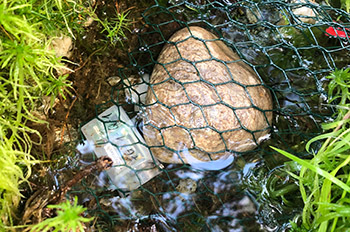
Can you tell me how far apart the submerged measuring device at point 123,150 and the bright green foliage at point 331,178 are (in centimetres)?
73

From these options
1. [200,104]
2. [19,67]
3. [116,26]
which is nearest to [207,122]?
[200,104]

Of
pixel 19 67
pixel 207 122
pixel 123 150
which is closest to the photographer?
pixel 19 67

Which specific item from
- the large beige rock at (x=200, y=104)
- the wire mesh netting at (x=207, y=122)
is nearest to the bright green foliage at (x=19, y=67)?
the wire mesh netting at (x=207, y=122)

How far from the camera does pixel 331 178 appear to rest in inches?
50.5

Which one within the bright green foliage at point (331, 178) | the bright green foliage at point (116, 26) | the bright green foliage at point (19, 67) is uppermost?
the bright green foliage at point (116, 26)

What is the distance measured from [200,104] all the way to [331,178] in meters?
0.64

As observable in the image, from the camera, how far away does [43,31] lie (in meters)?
1.46

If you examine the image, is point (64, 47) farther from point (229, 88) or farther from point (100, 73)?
point (229, 88)

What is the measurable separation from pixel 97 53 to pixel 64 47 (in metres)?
0.20

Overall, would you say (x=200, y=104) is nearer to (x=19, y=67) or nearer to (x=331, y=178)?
(x=331, y=178)

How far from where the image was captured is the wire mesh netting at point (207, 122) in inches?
64.9

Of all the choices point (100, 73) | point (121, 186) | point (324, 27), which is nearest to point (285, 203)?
point (121, 186)

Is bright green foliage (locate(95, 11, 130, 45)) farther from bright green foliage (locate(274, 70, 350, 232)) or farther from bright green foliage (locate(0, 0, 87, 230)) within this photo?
bright green foliage (locate(274, 70, 350, 232))

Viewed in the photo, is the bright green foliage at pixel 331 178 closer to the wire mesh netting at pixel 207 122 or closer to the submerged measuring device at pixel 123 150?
the wire mesh netting at pixel 207 122
